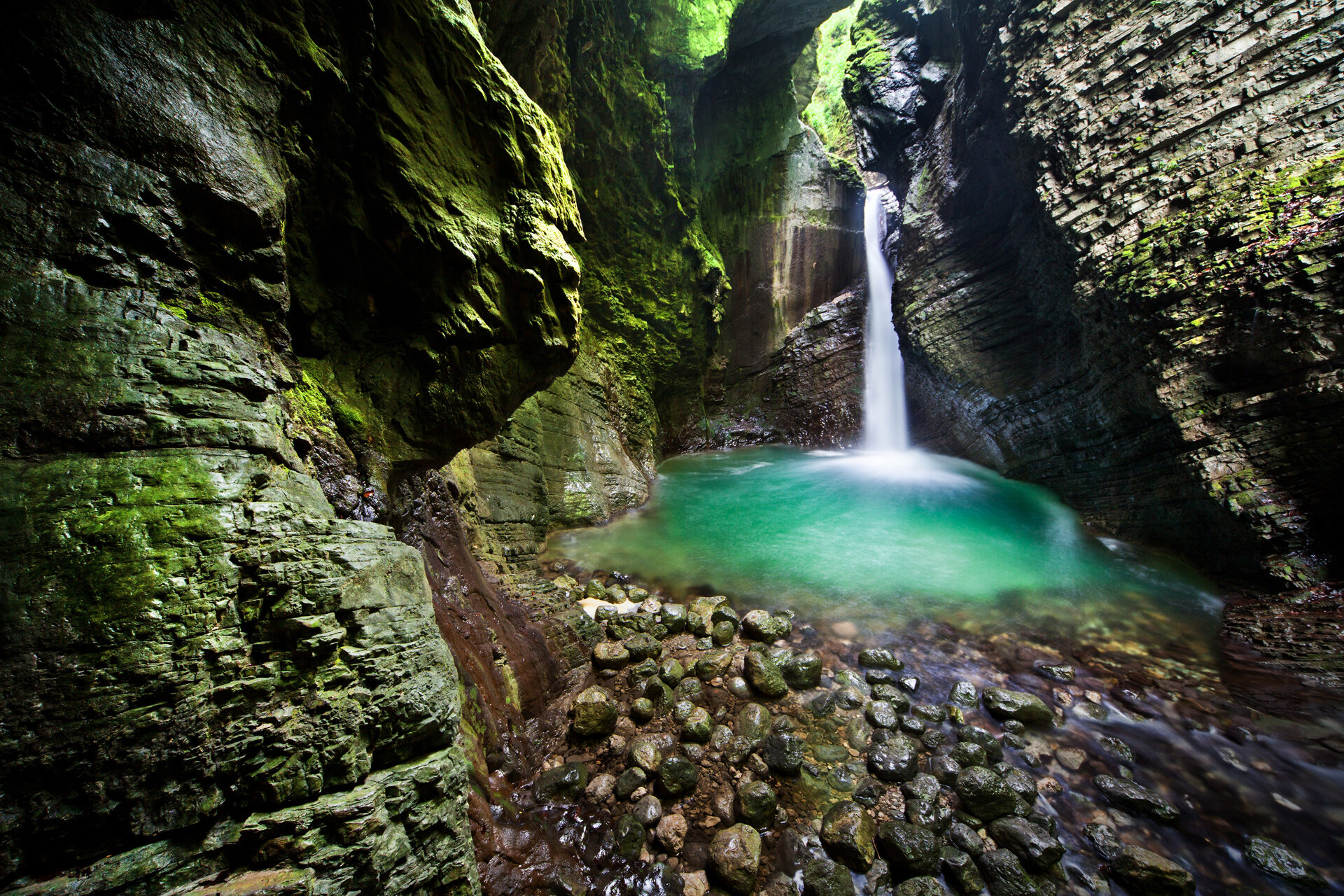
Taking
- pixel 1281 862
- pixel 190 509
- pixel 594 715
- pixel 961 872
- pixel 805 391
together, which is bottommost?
pixel 1281 862

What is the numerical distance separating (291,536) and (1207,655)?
25.8ft

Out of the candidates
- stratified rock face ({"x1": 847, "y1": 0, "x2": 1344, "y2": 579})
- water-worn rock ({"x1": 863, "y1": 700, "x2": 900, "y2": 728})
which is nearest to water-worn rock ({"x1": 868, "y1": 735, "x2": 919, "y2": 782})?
water-worn rock ({"x1": 863, "y1": 700, "x2": 900, "y2": 728})

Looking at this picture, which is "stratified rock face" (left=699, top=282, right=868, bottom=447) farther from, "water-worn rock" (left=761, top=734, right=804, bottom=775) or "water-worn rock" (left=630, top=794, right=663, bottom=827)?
"water-worn rock" (left=630, top=794, right=663, bottom=827)

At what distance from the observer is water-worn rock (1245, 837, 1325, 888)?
2578mm

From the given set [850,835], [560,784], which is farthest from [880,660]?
[560,784]

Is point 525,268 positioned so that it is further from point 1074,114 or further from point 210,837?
point 1074,114

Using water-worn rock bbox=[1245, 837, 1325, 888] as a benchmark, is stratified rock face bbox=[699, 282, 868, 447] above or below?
above

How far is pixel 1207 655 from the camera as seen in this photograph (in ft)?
15.3

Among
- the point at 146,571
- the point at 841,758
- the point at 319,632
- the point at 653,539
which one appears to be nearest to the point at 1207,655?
the point at 841,758

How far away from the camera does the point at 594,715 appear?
10.7ft

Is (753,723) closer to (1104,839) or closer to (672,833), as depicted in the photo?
(672,833)

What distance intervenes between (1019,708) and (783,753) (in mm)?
2162

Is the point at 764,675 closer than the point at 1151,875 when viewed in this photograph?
No

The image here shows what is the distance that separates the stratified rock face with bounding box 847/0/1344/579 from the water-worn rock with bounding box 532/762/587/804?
8101mm
